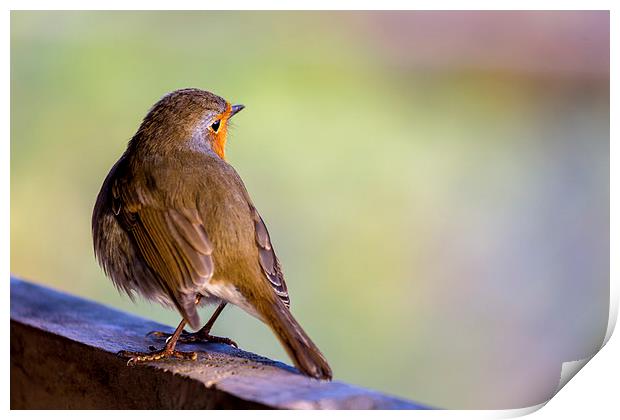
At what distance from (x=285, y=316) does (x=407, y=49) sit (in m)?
0.81

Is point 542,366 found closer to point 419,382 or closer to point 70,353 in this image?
point 419,382

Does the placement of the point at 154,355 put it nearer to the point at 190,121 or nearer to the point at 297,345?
the point at 297,345

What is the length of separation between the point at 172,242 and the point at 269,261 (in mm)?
165

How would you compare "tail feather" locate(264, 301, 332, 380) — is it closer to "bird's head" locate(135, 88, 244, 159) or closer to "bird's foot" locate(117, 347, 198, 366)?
"bird's foot" locate(117, 347, 198, 366)

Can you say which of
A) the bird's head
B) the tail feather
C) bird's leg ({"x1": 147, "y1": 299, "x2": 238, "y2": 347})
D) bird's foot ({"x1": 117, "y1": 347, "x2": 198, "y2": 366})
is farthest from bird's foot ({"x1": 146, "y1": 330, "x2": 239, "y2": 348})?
the bird's head

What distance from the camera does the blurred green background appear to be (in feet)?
6.22

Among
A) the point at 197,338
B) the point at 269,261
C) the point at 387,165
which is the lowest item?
the point at 197,338

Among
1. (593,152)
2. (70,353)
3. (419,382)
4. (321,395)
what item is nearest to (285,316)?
(321,395)

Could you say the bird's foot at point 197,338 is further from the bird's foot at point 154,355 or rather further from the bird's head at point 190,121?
the bird's head at point 190,121

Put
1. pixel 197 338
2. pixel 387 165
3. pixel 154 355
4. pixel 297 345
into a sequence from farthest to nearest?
pixel 387 165 < pixel 197 338 < pixel 154 355 < pixel 297 345

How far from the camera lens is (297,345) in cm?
143

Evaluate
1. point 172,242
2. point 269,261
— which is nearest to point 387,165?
point 269,261

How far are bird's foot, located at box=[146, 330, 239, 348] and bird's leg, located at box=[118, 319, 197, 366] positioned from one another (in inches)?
3.5

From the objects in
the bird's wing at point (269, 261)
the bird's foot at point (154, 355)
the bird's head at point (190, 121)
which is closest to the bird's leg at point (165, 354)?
the bird's foot at point (154, 355)
